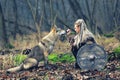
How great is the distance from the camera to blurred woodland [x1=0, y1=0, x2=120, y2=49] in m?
24.5

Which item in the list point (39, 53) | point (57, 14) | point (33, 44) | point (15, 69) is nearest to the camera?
point (15, 69)

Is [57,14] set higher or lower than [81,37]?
higher

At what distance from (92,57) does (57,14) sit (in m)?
12.5

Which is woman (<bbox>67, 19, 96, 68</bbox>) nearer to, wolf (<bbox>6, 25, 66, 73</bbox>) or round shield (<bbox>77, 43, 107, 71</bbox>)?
round shield (<bbox>77, 43, 107, 71</bbox>)

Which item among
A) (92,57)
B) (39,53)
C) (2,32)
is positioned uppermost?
(2,32)

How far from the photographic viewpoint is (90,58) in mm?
12617

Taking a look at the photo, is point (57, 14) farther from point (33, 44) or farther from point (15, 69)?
point (15, 69)

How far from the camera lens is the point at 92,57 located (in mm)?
12586

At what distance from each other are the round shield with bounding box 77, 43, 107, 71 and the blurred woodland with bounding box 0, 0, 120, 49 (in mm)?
11358

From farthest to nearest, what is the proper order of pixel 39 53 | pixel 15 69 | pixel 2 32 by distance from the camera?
pixel 2 32 < pixel 39 53 < pixel 15 69

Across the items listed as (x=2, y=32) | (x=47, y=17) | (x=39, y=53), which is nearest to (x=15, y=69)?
(x=39, y=53)

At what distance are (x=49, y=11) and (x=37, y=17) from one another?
0.91 metres

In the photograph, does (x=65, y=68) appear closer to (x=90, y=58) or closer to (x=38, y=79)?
(x=90, y=58)

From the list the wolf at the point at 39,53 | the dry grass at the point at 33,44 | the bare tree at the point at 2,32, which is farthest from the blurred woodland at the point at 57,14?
the wolf at the point at 39,53
